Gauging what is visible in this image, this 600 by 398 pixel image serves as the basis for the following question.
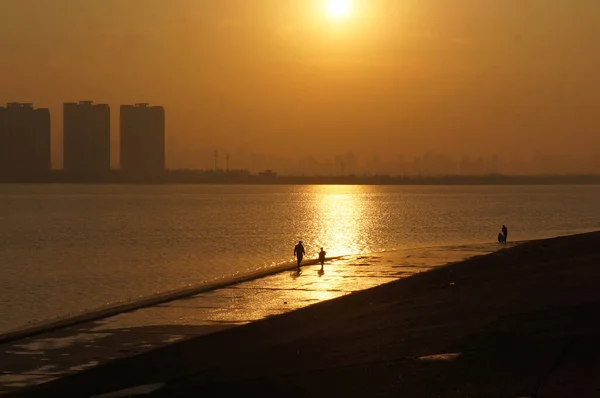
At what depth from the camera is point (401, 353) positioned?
20.6 meters

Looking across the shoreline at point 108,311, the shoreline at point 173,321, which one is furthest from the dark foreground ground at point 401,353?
the shoreline at point 108,311

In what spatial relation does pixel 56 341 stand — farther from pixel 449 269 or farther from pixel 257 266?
pixel 257 266

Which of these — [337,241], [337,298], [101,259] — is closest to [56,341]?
[337,298]

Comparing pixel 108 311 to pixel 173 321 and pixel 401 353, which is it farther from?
pixel 401 353

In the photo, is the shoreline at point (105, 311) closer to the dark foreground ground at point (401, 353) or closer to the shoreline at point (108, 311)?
the shoreline at point (108, 311)

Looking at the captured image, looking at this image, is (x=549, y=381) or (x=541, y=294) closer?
(x=549, y=381)

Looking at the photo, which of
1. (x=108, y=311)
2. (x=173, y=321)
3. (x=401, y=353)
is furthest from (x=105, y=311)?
(x=401, y=353)

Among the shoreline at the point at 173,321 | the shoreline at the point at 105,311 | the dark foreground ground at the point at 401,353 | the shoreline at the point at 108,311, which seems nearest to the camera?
the dark foreground ground at the point at 401,353

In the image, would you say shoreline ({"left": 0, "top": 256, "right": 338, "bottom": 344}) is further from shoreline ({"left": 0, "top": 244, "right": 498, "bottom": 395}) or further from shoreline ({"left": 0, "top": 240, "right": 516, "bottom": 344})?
shoreline ({"left": 0, "top": 244, "right": 498, "bottom": 395})

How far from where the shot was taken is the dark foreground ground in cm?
1728

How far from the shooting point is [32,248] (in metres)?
90.6

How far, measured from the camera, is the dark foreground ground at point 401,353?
1728 centimetres

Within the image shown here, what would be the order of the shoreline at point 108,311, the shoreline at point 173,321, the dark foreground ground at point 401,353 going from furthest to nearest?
the shoreline at point 108,311, the shoreline at point 173,321, the dark foreground ground at point 401,353

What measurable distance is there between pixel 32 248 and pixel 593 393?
81235 mm
